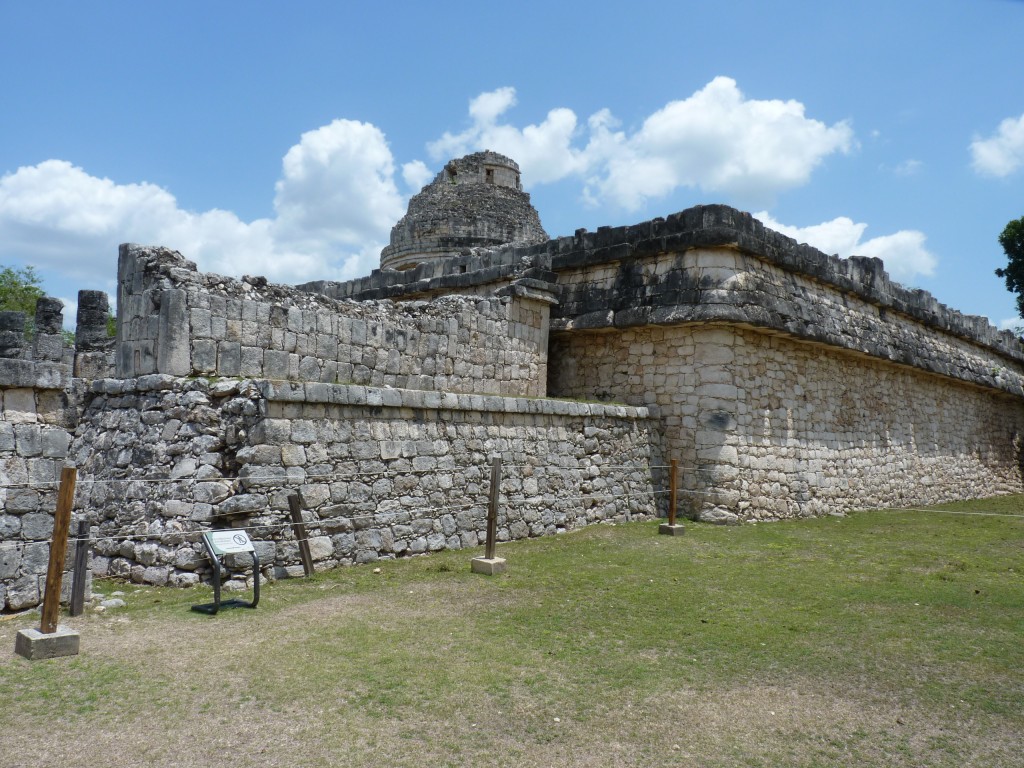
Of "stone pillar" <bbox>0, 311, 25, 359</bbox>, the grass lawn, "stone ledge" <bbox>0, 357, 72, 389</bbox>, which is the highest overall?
"stone pillar" <bbox>0, 311, 25, 359</bbox>

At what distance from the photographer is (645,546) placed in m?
10.6

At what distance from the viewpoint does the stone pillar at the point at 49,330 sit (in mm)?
6929

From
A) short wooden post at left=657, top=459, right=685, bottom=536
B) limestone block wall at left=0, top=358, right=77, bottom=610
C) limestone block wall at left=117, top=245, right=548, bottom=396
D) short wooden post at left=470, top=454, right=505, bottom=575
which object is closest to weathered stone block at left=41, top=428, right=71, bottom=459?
limestone block wall at left=0, top=358, right=77, bottom=610

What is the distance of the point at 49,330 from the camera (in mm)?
8305

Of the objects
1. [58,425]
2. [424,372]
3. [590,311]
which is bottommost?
[58,425]

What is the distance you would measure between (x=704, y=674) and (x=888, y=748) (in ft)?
4.34

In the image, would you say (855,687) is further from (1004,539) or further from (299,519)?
(1004,539)

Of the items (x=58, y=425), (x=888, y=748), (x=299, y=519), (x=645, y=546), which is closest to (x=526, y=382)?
(x=645, y=546)

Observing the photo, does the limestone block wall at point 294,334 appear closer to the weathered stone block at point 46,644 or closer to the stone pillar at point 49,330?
the stone pillar at point 49,330

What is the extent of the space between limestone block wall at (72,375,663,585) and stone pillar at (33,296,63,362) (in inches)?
32.7

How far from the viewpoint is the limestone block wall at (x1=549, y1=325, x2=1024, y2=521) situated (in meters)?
13.1

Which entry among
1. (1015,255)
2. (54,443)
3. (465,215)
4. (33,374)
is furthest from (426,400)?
(1015,255)

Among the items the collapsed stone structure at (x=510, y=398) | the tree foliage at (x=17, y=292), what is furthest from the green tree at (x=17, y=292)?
the collapsed stone structure at (x=510, y=398)

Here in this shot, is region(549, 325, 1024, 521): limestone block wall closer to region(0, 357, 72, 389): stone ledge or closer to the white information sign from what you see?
the white information sign
